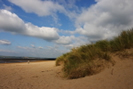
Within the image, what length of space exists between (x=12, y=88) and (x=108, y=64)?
453cm

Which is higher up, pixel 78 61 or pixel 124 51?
pixel 124 51

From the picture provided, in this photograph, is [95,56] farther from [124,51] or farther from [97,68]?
[124,51]

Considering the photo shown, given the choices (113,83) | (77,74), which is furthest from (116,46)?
(113,83)

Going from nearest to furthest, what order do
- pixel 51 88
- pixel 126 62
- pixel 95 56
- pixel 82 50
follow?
pixel 51 88
pixel 126 62
pixel 95 56
pixel 82 50

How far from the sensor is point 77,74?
5.65 metres

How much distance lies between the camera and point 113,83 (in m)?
3.70

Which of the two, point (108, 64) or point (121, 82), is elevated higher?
point (108, 64)

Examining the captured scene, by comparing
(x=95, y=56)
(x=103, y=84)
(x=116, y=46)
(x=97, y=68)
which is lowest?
(x=103, y=84)

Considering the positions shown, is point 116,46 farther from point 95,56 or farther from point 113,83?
point 113,83

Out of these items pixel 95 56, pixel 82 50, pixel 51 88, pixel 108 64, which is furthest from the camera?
pixel 82 50

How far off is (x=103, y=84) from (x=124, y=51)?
2872 mm

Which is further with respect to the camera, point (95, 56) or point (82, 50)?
point (82, 50)

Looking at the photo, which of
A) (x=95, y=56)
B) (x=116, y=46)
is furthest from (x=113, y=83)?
(x=116, y=46)

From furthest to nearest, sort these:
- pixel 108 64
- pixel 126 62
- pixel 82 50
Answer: pixel 82 50
pixel 108 64
pixel 126 62
